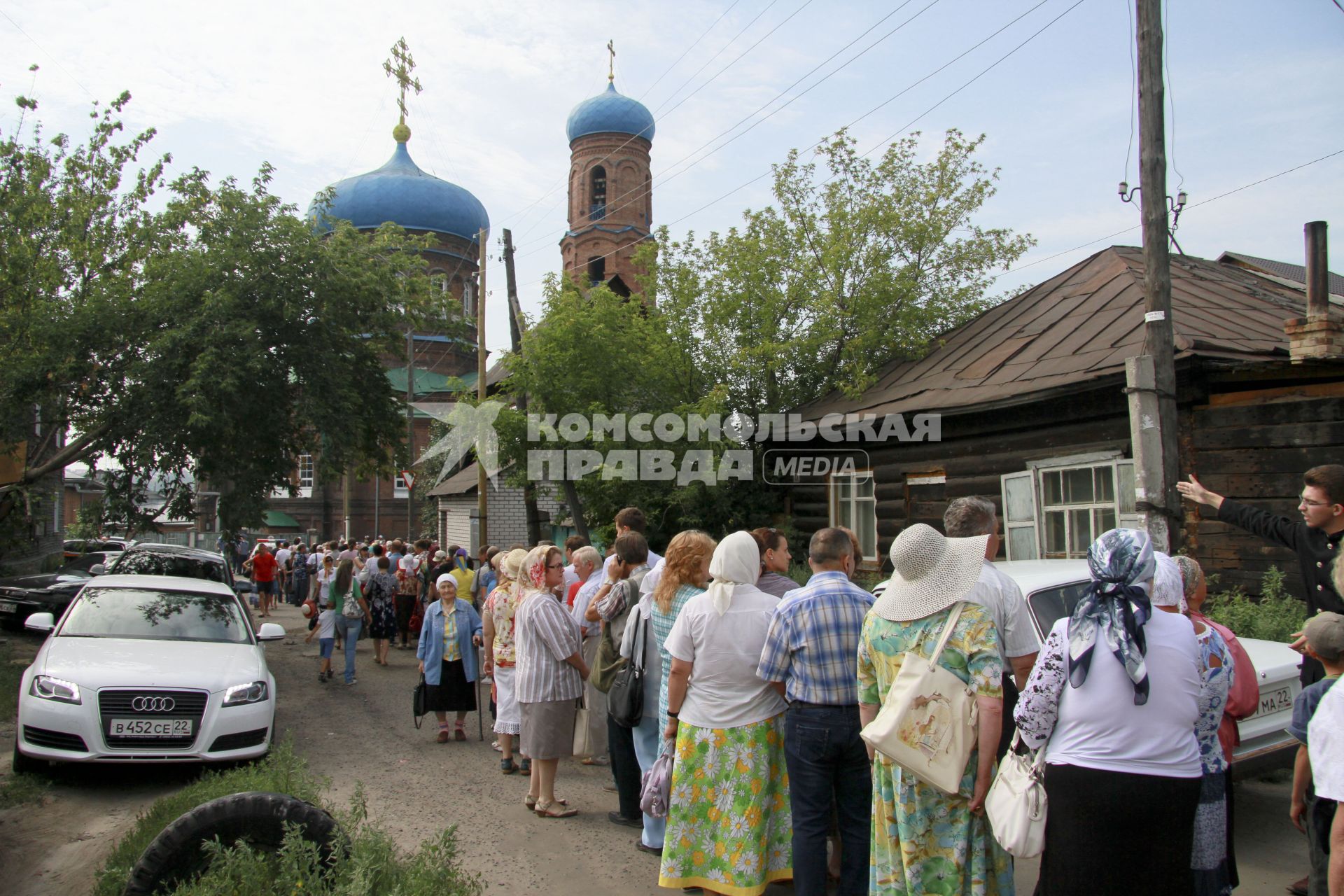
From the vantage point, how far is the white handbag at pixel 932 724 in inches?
134

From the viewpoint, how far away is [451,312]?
16.7 meters

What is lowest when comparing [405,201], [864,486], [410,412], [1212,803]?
[1212,803]

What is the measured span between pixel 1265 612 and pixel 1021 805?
590 cm

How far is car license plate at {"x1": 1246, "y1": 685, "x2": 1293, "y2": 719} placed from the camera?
5492mm

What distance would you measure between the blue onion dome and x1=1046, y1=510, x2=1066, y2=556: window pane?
29973mm

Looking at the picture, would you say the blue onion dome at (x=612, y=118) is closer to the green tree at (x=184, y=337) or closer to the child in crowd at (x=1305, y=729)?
the green tree at (x=184, y=337)

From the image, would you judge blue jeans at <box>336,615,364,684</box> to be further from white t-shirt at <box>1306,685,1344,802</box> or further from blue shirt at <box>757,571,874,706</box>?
white t-shirt at <box>1306,685,1344,802</box>

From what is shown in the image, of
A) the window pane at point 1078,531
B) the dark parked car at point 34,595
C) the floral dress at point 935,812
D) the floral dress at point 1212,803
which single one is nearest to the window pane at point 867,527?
the window pane at point 1078,531

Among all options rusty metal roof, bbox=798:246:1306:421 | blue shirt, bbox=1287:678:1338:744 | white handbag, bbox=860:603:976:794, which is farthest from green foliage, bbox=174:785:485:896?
rusty metal roof, bbox=798:246:1306:421

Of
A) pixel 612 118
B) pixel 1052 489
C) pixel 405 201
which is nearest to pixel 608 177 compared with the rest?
pixel 612 118

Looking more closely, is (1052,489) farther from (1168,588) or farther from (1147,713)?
(1147,713)

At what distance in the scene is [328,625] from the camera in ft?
38.9

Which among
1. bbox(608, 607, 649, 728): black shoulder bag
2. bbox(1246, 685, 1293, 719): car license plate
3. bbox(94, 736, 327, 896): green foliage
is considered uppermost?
bbox(608, 607, 649, 728): black shoulder bag

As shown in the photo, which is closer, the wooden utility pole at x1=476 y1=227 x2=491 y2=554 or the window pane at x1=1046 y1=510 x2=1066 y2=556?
the window pane at x1=1046 y1=510 x2=1066 y2=556
